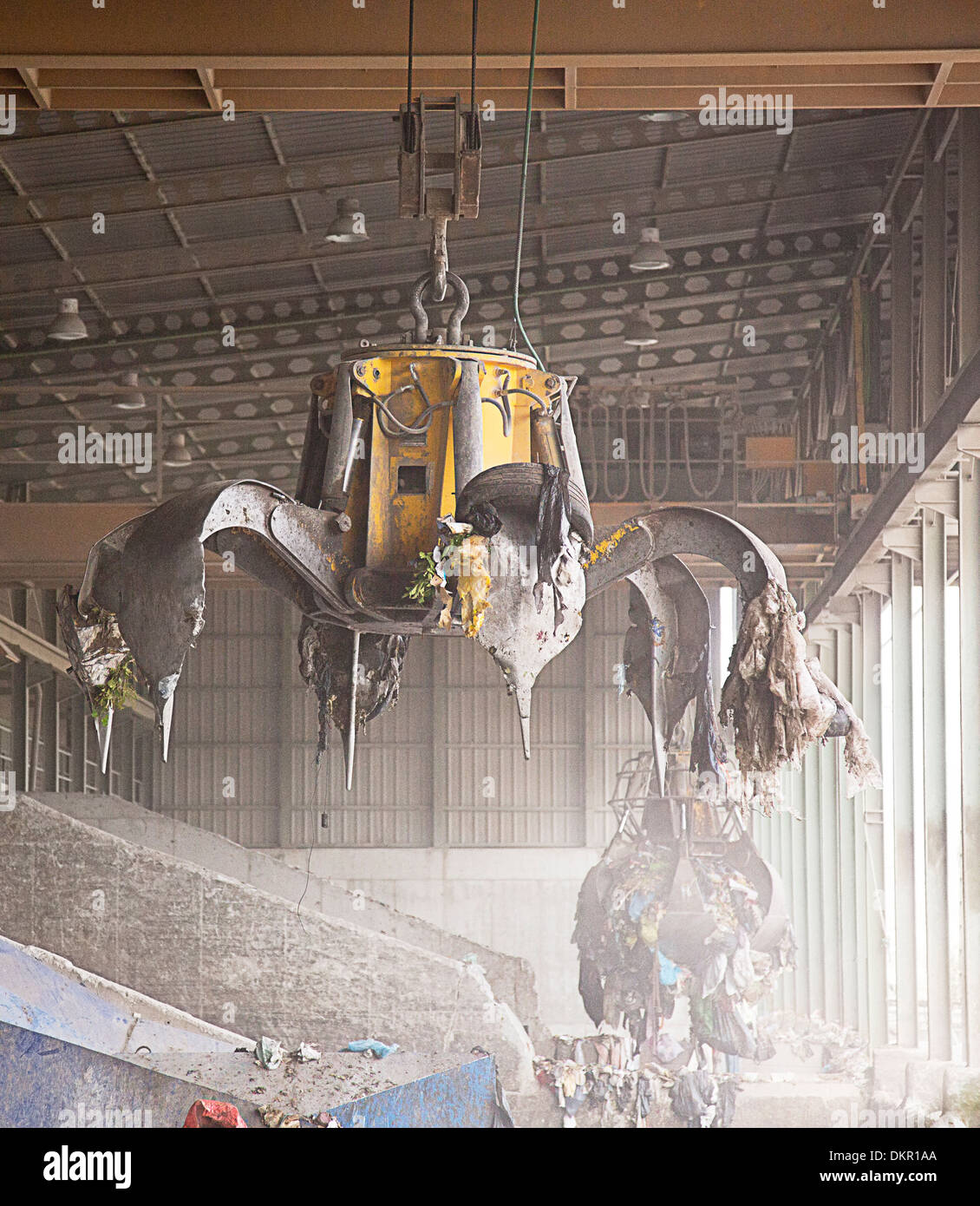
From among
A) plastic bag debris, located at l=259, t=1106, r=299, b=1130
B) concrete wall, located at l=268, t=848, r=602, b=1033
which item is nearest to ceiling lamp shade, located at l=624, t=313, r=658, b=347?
concrete wall, located at l=268, t=848, r=602, b=1033

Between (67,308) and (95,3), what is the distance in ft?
31.7

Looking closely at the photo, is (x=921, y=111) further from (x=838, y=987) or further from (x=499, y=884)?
(x=499, y=884)

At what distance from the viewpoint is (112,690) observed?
14.8 ft

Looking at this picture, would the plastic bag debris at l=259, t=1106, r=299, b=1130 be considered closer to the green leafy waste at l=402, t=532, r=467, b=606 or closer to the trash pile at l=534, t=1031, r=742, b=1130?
the green leafy waste at l=402, t=532, r=467, b=606

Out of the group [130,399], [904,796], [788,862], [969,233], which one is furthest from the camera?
[788,862]

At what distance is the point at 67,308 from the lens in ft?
53.0

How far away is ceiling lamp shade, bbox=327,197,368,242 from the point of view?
15.0m

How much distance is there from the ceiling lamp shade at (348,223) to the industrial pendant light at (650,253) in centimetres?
298

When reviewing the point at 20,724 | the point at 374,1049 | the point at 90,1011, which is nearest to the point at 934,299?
the point at 374,1049

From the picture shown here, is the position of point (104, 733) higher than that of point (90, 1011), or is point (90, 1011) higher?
point (104, 733)

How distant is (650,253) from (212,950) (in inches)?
386

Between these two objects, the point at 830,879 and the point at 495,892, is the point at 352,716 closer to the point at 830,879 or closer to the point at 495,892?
the point at 830,879

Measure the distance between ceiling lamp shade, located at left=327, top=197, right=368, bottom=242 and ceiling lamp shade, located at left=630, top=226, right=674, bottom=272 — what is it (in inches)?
117

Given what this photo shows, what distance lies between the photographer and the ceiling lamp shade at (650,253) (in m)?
15.5
